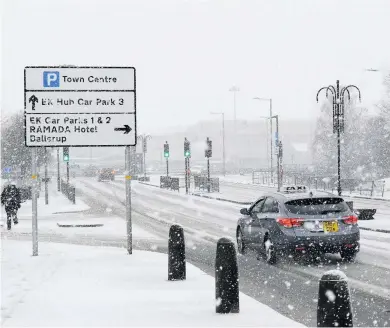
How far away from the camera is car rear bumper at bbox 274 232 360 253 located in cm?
1318

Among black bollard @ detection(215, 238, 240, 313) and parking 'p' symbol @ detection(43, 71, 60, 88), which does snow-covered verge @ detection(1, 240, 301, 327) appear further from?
parking 'p' symbol @ detection(43, 71, 60, 88)

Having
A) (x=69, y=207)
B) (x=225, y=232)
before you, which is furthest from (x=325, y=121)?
(x=225, y=232)

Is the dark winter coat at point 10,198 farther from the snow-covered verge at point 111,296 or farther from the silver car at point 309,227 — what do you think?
the silver car at point 309,227

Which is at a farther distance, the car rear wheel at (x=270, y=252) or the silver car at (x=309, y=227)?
the car rear wheel at (x=270, y=252)

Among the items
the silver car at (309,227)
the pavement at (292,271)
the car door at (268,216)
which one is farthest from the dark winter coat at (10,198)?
the silver car at (309,227)

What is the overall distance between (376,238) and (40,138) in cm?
968

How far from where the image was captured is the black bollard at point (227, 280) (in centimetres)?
854

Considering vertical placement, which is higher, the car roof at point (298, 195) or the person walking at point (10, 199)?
the car roof at point (298, 195)

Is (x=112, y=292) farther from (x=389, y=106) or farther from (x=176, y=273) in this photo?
(x=389, y=106)

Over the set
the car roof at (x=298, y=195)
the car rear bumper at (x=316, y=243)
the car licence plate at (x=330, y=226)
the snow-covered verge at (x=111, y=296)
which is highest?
the car roof at (x=298, y=195)

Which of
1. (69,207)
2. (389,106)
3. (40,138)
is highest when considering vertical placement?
(389,106)

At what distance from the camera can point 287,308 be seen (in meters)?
9.30

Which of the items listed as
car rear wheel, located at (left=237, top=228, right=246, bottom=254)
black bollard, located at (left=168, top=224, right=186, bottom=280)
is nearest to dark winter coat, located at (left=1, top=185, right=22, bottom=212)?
car rear wheel, located at (left=237, top=228, right=246, bottom=254)

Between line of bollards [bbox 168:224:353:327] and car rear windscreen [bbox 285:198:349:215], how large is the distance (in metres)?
3.18
